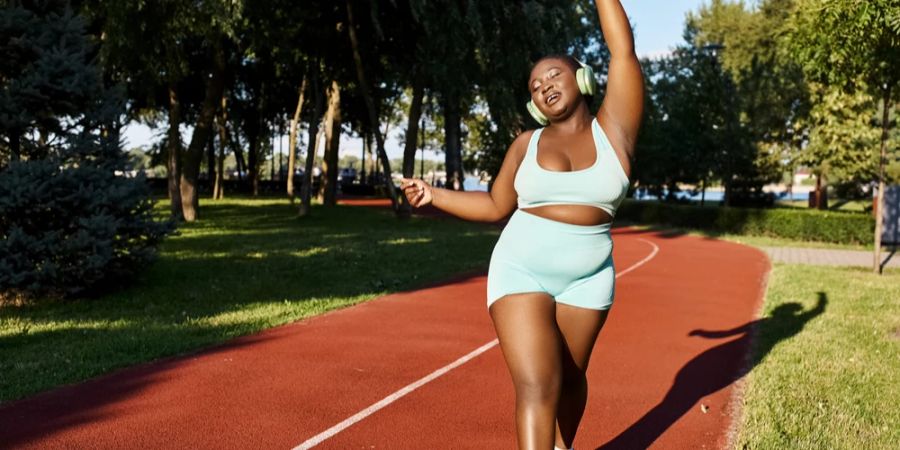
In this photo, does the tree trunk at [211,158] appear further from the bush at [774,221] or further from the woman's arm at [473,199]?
the woman's arm at [473,199]

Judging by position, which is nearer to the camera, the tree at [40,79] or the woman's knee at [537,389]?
the woman's knee at [537,389]

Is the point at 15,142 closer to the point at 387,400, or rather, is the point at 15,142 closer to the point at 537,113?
the point at 387,400

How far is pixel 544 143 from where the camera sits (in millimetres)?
3092

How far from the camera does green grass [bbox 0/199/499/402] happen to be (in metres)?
6.98

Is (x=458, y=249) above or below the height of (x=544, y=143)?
below

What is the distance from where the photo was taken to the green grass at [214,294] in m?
6.98

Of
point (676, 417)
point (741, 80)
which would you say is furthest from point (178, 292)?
point (741, 80)

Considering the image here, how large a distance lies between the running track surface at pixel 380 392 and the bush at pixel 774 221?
53.7 feet

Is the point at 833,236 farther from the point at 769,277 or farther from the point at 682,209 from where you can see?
the point at 769,277

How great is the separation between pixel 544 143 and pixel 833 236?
78.3 ft

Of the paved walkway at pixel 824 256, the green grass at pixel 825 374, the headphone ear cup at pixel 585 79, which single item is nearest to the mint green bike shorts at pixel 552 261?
the headphone ear cup at pixel 585 79

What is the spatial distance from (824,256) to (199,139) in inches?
714

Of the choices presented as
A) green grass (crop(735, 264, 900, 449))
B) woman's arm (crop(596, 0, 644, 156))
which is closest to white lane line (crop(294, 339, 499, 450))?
→ green grass (crop(735, 264, 900, 449))

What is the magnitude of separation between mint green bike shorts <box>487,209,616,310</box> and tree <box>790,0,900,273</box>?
705 cm
